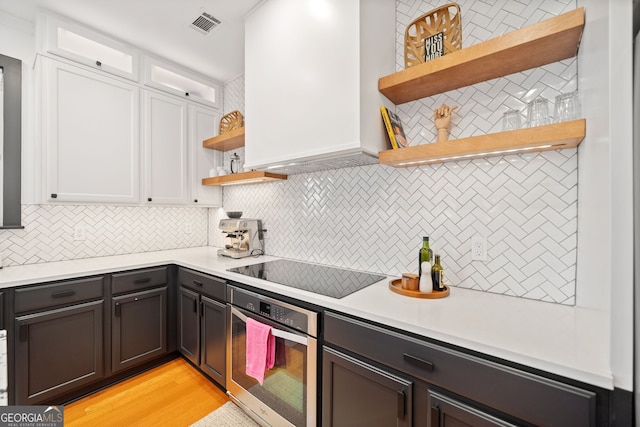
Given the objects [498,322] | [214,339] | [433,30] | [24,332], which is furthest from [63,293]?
[433,30]

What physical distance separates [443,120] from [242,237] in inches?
71.3

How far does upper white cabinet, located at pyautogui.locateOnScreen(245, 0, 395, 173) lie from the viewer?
1429mm

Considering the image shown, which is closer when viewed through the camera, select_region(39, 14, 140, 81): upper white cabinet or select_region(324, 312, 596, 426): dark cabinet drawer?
select_region(324, 312, 596, 426): dark cabinet drawer

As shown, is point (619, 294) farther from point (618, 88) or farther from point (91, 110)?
point (91, 110)

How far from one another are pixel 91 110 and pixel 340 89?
2.03 m

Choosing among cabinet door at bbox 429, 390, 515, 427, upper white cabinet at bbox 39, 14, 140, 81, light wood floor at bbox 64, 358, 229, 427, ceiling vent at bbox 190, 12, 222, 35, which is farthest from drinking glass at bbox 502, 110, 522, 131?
upper white cabinet at bbox 39, 14, 140, 81

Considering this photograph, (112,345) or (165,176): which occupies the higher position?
(165,176)

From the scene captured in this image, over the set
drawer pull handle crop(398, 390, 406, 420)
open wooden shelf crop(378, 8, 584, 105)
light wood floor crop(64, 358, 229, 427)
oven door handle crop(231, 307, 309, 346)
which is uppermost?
open wooden shelf crop(378, 8, 584, 105)

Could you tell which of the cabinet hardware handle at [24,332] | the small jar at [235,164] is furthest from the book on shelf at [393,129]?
the cabinet hardware handle at [24,332]

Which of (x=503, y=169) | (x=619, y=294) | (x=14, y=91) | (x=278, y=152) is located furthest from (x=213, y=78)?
(x=619, y=294)

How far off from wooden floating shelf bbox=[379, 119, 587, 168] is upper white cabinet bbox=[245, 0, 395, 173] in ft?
0.73

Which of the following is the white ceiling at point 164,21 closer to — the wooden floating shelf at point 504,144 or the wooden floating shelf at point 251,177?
the wooden floating shelf at point 251,177

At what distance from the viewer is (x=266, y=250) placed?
8.34 feet

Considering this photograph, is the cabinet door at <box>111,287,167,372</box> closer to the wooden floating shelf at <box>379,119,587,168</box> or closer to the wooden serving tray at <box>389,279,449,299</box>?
the wooden serving tray at <box>389,279,449,299</box>
